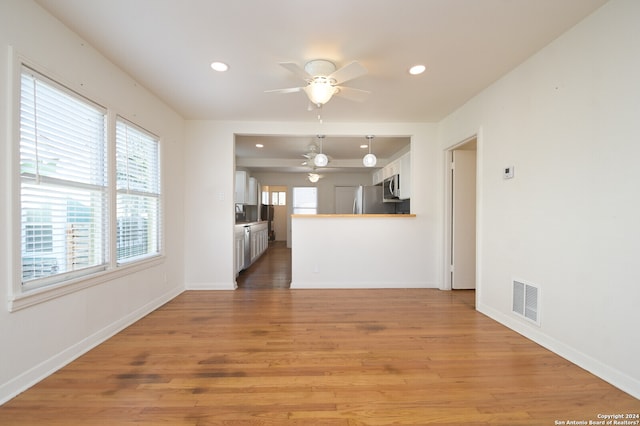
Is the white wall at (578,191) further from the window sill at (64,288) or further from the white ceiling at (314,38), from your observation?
the window sill at (64,288)

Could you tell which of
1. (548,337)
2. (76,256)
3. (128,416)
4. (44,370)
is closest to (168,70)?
(76,256)

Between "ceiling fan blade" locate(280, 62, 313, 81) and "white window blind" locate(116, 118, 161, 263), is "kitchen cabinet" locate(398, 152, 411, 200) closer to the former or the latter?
"ceiling fan blade" locate(280, 62, 313, 81)

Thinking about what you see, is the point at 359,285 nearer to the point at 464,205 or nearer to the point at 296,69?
the point at 464,205

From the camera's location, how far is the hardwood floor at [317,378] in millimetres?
1434

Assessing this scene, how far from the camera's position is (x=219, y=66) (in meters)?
2.45

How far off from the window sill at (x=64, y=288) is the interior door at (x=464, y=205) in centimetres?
418

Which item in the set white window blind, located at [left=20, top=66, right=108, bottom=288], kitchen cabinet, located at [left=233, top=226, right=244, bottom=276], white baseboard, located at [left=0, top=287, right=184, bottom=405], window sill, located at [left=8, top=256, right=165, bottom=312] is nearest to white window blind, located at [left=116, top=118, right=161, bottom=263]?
window sill, located at [left=8, top=256, right=165, bottom=312]

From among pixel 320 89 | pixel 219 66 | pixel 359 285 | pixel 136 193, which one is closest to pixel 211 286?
pixel 136 193

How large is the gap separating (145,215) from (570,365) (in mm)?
4260

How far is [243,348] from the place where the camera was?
7.06ft

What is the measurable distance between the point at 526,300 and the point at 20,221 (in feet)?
13.2

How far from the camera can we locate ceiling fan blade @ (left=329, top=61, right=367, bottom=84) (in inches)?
80.2

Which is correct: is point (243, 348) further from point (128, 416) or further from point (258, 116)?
point (258, 116)

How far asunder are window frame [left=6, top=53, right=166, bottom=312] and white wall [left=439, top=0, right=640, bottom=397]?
386 cm
